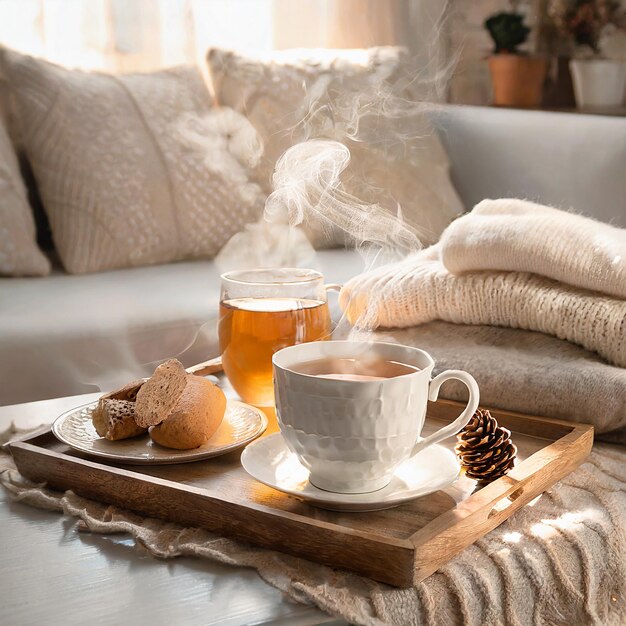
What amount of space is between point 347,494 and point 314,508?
26 mm

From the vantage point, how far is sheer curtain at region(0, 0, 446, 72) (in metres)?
2.14

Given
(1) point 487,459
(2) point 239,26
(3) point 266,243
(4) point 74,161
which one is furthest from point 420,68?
(1) point 487,459

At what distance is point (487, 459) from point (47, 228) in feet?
4.85

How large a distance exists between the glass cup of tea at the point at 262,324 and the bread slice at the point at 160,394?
139mm

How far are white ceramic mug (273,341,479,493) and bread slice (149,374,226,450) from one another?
3.9 inches

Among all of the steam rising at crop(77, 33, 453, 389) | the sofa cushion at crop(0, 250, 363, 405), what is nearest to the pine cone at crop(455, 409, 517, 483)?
the steam rising at crop(77, 33, 453, 389)

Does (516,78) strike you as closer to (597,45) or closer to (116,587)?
(597,45)

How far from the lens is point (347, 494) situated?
0.62 meters

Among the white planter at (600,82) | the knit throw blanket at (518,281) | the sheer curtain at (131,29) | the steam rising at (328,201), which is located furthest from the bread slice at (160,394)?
the white planter at (600,82)

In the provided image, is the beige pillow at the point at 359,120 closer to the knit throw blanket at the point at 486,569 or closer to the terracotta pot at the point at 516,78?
the terracotta pot at the point at 516,78

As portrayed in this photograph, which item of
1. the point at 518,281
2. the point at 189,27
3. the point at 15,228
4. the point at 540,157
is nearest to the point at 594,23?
the point at 540,157

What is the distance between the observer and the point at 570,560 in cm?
61

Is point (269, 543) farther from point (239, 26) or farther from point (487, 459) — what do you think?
point (239, 26)

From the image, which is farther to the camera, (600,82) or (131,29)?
(600,82)
